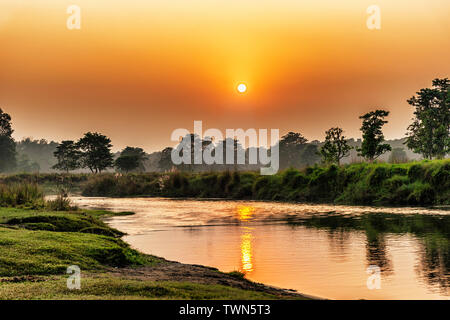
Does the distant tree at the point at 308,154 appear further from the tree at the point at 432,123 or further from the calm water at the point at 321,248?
the calm water at the point at 321,248

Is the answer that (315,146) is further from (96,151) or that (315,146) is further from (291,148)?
(96,151)

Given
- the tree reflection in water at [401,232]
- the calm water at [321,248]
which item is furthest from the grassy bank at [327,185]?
the tree reflection in water at [401,232]

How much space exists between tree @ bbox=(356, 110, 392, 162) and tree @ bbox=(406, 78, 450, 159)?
151 inches

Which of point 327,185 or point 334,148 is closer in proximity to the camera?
point 327,185

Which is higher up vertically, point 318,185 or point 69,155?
point 69,155

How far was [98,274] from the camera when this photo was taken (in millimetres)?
9500

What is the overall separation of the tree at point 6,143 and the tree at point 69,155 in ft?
64.8

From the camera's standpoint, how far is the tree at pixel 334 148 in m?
49.9

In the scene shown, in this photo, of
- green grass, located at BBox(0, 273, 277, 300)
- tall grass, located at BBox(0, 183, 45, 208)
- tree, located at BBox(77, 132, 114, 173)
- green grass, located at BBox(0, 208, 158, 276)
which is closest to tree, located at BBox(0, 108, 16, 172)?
tree, located at BBox(77, 132, 114, 173)

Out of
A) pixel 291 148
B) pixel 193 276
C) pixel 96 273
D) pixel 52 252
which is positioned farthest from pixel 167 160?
pixel 193 276

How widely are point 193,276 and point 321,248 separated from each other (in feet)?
18.3

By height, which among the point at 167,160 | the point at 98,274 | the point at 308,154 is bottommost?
the point at 98,274
